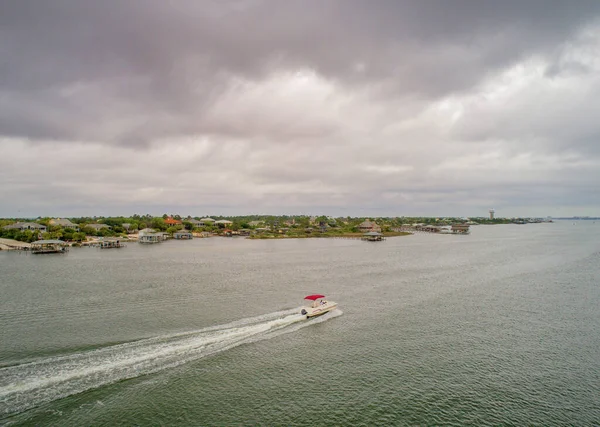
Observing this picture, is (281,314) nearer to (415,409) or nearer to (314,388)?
(314,388)

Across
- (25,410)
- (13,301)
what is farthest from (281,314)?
(13,301)

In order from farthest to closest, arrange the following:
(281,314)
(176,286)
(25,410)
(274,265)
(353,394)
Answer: (274,265) < (176,286) < (281,314) < (353,394) < (25,410)

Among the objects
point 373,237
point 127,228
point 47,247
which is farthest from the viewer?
point 127,228

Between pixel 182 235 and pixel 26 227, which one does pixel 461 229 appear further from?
pixel 26 227

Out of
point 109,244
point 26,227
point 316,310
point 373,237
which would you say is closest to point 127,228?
point 26,227

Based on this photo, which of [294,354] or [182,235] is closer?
[294,354]

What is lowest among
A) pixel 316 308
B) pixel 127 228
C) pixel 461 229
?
pixel 316 308
